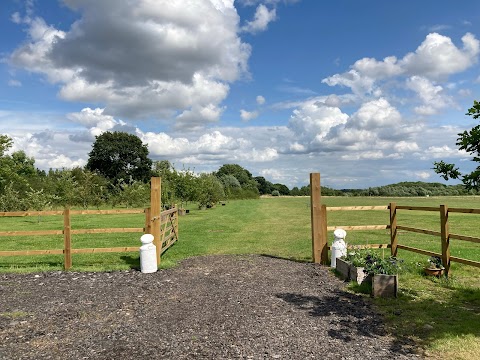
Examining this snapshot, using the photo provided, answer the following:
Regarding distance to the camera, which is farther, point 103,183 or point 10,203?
point 103,183

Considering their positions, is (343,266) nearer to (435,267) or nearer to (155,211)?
(435,267)

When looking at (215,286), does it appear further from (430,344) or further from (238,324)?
(430,344)

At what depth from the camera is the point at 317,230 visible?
10438 mm

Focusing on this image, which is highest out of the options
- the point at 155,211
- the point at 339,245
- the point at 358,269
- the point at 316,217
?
the point at 155,211

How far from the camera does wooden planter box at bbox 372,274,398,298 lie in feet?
23.4

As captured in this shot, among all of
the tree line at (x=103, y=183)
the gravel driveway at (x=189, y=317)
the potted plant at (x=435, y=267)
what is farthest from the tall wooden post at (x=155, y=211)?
the tree line at (x=103, y=183)

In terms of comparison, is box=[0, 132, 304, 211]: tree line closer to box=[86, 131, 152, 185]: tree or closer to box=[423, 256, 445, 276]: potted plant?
box=[86, 131, 152, 185]: tree

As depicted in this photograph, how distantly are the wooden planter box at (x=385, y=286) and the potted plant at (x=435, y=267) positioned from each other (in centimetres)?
193

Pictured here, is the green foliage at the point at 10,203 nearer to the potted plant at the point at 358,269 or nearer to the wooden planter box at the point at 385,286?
the potted plant at the point at 358,269

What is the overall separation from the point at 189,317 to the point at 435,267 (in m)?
5.74

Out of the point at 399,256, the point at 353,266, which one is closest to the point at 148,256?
the point at 353,266

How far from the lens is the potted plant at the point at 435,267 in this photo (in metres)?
8.48

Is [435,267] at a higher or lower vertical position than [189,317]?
higher

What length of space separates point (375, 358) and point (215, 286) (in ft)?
13.6
